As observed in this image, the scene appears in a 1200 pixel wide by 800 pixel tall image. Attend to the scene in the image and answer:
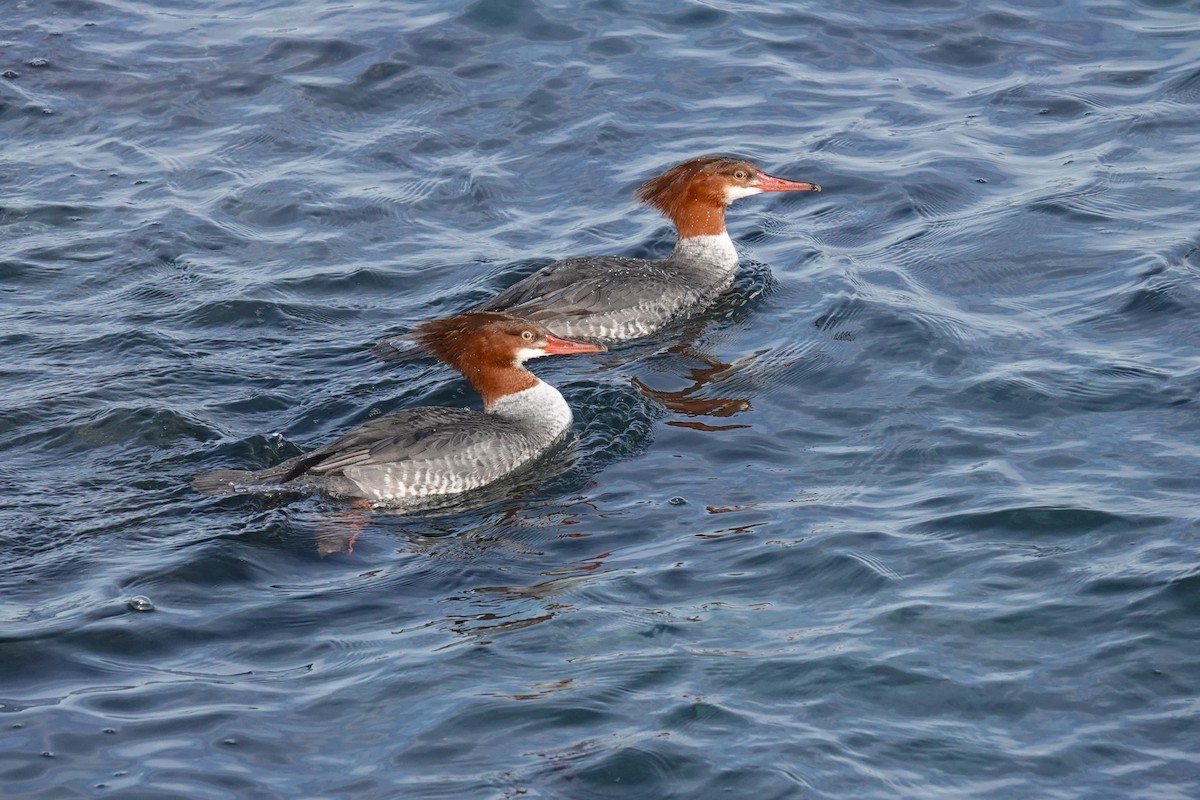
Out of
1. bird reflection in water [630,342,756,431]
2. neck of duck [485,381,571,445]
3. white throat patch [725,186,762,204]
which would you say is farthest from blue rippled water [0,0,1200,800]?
white throat patch [725,186,762,204]

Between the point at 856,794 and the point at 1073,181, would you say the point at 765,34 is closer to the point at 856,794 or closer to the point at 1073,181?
the point at 1073,181

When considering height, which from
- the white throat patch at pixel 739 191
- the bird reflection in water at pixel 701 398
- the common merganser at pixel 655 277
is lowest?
the bird reflection in water at pixel 701 398

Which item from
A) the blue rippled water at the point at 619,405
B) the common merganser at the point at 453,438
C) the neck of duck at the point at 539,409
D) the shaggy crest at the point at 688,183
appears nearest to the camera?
the blue rippled water at the point at 619,405

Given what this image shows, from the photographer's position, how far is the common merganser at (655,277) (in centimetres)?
1091

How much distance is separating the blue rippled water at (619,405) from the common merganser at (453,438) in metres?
0.24

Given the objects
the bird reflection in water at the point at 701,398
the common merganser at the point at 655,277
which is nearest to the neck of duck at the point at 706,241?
the common merganser at the point at 655,277

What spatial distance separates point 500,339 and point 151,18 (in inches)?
330

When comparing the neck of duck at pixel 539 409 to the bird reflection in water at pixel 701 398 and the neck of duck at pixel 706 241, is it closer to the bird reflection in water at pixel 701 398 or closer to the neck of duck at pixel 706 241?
the bird reflection in water at pixel 701 398

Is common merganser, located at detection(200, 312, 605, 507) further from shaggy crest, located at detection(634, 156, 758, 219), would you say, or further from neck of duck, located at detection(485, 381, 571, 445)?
shaggy crest, located at detection(634, 156, 758, 219)

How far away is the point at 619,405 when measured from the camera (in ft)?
32.9

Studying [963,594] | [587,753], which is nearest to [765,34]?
[963,594]

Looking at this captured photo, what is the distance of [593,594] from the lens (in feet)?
24.7

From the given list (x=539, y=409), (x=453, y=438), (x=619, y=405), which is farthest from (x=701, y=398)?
(x=453, y=438)

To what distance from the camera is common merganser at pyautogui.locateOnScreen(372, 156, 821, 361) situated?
35.8ft
